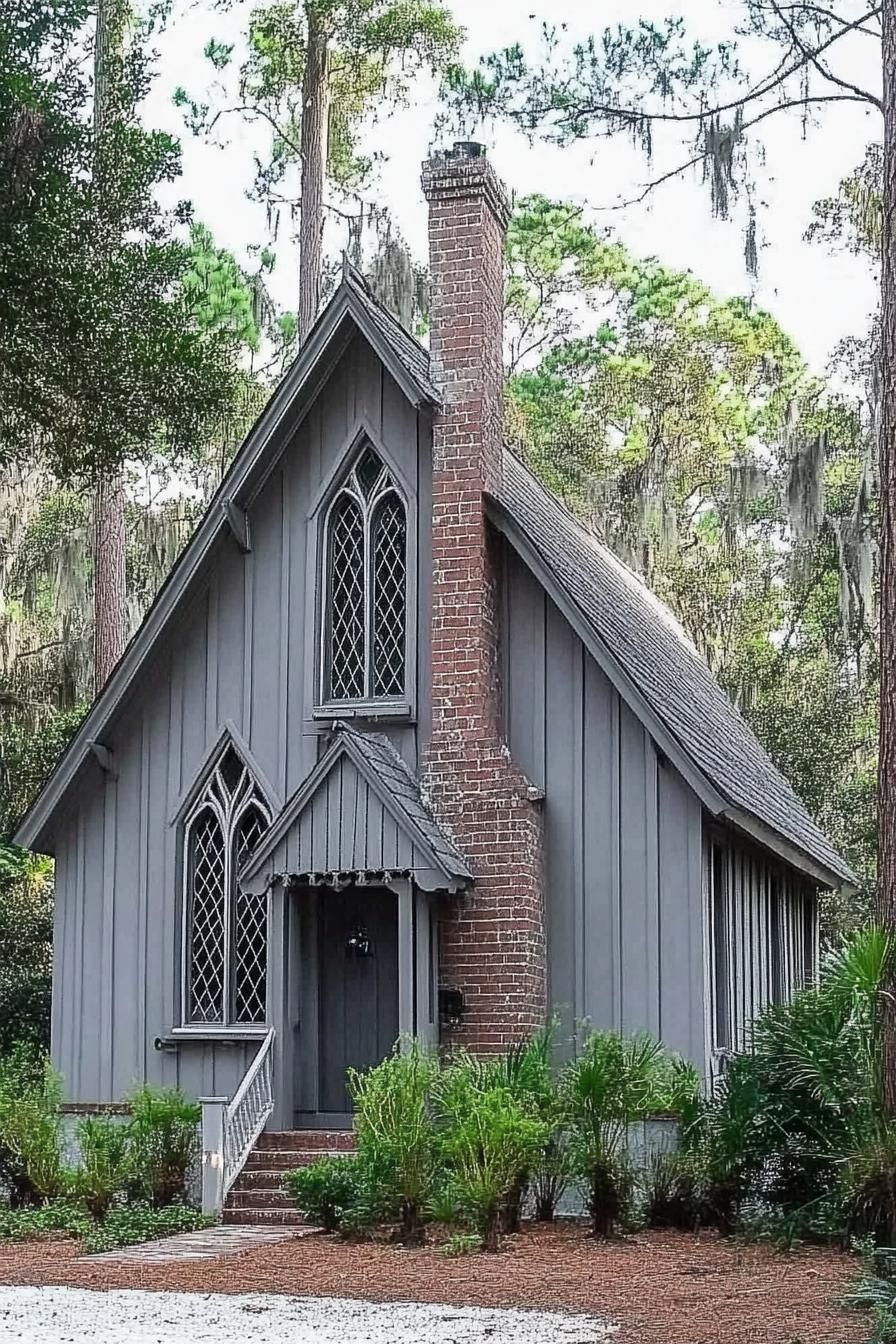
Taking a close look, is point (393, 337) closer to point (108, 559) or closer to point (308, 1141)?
point (308, 1141)

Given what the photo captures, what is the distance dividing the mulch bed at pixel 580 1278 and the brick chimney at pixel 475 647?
2478 millimetres

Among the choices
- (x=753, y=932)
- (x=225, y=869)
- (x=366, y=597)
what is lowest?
(x=753, y=932)

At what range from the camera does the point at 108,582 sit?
24812 mm

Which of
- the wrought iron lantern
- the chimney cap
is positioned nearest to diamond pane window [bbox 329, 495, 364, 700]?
the wrought iron lantern

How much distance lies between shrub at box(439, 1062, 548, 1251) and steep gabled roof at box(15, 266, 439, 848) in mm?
5831

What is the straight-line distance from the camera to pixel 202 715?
51.3 feet

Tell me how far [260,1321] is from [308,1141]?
16.4ft

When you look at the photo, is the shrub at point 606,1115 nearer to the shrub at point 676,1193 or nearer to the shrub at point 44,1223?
the shrub at point 676,1193

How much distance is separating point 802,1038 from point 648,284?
2903 centimetres

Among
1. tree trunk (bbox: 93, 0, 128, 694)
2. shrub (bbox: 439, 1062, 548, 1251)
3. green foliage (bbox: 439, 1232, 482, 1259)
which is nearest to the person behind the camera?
green foliage (bbox: 439, 1232, 482, 1259)

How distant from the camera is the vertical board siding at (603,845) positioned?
13688 mm

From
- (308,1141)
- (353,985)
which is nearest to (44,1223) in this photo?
(308,1141)

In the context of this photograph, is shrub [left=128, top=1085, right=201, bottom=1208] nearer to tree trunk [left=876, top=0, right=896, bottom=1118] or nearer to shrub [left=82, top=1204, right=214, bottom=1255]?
shrub [left=82, top=1204, right=214, bottom=1255]

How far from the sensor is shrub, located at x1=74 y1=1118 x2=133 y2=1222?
41.0ft
